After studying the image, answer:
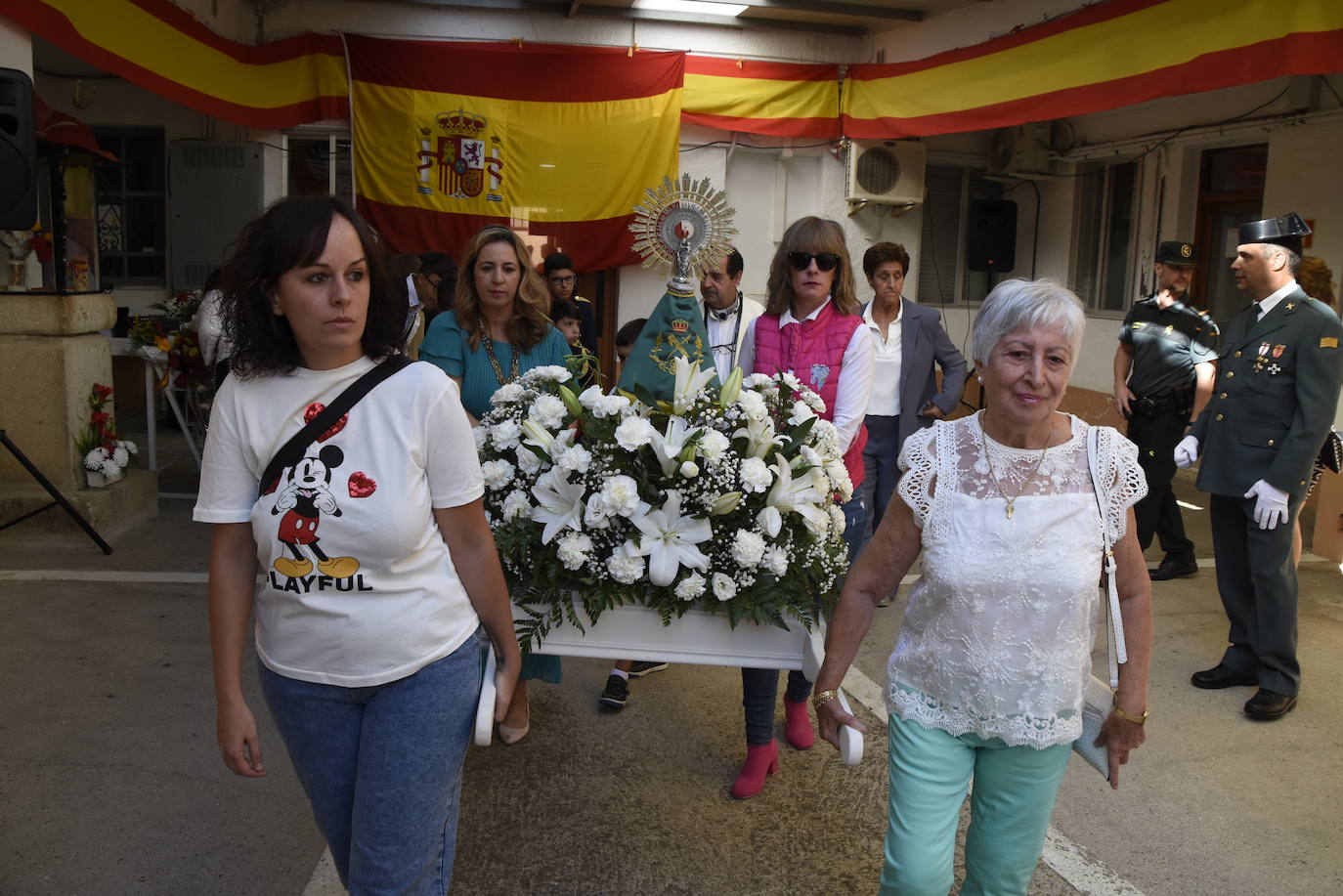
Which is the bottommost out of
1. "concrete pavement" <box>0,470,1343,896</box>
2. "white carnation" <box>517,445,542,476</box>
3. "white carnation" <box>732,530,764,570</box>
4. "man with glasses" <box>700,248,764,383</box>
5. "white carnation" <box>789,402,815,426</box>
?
"concrete pavement" <box>0,470,1343,896</box>

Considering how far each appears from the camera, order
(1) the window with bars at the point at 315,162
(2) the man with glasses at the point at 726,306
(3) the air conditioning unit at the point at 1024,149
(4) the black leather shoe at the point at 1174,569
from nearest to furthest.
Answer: (2) the man with glasses at the point at 726,306 < (4) the black leather shoe at the point at 1174,569 < (1) the window with bars at the point at 315,162 < (3) the air conditioning unit at the point at 1024,149

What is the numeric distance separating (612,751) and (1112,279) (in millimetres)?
9431

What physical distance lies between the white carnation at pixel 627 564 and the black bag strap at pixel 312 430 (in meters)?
0.90

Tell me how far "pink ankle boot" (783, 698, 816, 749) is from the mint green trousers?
66.0 inches

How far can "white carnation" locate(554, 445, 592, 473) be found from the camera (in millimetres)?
2900

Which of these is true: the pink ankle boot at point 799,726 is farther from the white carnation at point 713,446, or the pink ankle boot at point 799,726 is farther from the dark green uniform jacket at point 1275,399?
the dark green uniform jacket at point 1275,399

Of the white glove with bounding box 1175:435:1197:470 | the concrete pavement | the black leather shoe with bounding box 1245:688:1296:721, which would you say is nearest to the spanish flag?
the white glove with bounding box 1175:435:1197:470

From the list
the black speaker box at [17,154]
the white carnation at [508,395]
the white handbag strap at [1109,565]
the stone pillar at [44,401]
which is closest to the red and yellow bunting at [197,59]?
the stone pillar at [44,401]

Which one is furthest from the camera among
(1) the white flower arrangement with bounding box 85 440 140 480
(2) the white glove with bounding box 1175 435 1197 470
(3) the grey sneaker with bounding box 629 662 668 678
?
(1) the white flower arrangement with bounding box 85 440 140 480

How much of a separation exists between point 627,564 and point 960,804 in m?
0.99

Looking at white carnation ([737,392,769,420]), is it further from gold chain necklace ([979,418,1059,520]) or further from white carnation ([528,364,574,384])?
gold chain necklace ([979,418,1059,520])

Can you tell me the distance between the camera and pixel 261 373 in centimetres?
218

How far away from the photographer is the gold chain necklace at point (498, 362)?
13.3 ft

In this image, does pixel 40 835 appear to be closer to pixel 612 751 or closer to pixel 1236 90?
pixel 612 751
